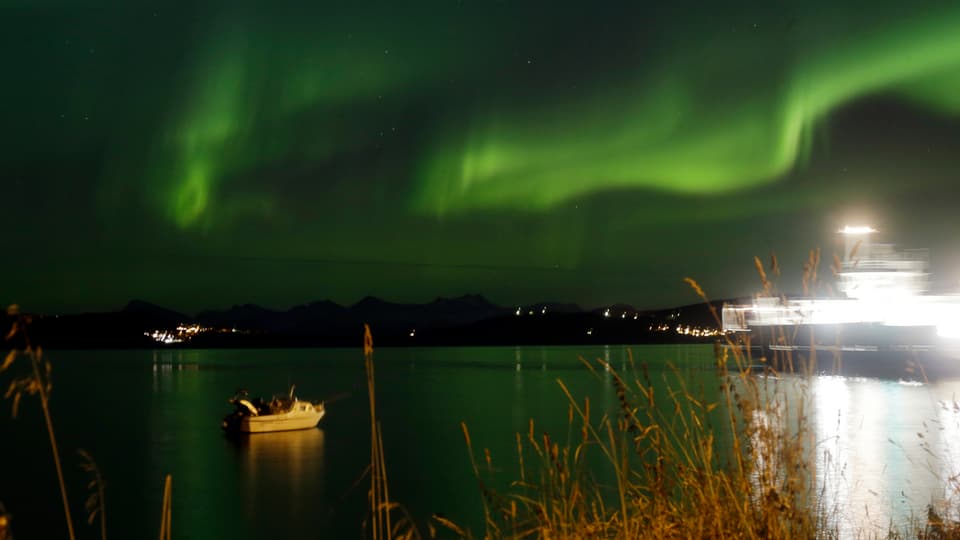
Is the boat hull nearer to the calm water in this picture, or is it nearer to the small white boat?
the small white boat

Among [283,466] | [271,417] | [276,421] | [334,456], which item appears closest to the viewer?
[283,466]

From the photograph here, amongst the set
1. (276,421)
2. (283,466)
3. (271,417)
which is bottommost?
(283,466)

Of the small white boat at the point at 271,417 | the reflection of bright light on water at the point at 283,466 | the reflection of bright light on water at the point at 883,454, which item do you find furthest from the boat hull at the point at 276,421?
the reflection of bright light on water at the point at 883,454

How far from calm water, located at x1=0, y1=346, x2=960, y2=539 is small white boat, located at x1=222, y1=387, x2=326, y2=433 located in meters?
0.83

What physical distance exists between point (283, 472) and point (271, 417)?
14160 millimetres

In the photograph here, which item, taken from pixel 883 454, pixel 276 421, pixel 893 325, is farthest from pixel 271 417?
pixel 893 325

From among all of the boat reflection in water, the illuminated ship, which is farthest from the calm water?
the illuminated ship

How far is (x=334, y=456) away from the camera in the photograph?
4372 centimetres

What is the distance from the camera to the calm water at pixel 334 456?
27.0 m

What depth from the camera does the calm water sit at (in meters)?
27.0

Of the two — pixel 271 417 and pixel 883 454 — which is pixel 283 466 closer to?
pixel 271 417

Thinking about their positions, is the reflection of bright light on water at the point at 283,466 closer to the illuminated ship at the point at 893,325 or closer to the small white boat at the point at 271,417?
the small white boat at the point at 271,417

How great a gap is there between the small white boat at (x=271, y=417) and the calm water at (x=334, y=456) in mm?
831

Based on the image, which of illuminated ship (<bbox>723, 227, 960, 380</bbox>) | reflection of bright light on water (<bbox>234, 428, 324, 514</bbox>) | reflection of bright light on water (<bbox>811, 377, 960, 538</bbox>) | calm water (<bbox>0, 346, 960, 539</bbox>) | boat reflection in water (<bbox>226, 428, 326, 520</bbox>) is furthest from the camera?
illuminated ship (<bbox>723, 227, 960, 380</bbox>)
